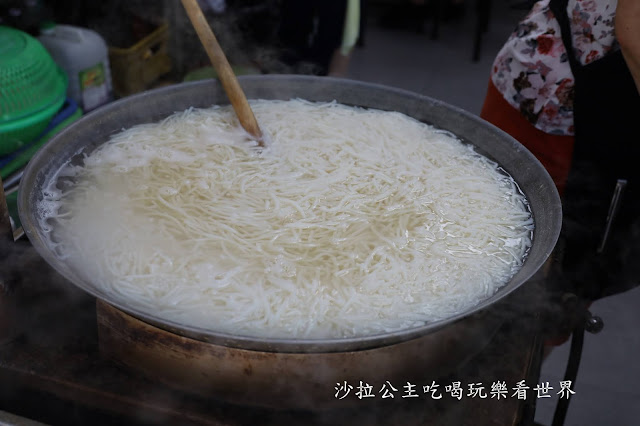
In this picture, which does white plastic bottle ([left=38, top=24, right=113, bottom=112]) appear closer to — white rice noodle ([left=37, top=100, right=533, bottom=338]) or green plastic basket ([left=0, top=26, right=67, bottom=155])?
green plastic basket ([left=0, top=26, right=67, bottom=155])

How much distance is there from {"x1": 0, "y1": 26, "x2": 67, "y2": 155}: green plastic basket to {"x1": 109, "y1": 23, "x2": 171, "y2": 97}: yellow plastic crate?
163 cm

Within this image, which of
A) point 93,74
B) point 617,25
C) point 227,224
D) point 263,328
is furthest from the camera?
point 93,74

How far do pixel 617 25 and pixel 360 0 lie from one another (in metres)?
3.36

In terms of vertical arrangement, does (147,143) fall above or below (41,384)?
above

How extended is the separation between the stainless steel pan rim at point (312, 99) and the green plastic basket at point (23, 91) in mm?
879

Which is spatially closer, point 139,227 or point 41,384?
point 41,384

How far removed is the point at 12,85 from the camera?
2.91 metres

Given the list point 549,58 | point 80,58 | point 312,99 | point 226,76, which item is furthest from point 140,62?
point 549,58

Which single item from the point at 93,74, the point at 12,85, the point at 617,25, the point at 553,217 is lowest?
the point at 93,74

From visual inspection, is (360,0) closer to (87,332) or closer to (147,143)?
(147,143)

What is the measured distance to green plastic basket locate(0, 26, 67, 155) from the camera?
289 centimetres

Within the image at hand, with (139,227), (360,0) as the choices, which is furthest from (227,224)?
(360,0)

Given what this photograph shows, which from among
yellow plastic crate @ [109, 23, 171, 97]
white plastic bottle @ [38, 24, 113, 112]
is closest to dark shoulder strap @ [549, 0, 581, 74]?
white plastic bottle @ [38, 24, 113, 112]

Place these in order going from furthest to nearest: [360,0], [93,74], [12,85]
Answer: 1. [360,0]
2. [93,74]
3. [12,85]
